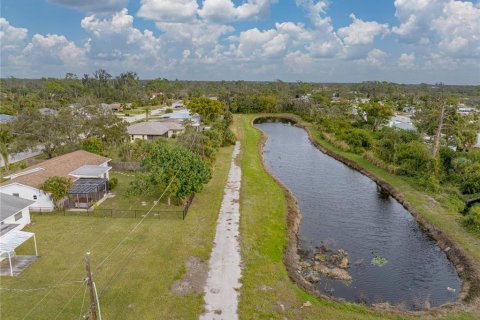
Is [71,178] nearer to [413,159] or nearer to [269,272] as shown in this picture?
[269,272]

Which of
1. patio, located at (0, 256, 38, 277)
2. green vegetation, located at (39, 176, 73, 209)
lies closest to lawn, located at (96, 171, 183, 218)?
green vegetation, located at (39, 176, 73, 209)

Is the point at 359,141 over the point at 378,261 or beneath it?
over

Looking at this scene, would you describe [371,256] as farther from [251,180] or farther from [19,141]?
[19,141]

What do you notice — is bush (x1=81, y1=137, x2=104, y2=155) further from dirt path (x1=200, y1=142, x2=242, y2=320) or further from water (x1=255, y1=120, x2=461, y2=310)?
water (x1=255, y1=120, x2=461, y2=310)

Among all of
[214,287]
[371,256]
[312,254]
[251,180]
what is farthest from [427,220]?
[214,287]

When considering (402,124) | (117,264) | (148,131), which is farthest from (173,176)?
(402,124)

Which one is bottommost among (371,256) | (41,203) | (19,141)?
(371,256)
